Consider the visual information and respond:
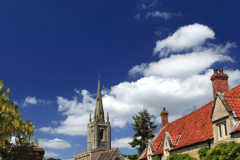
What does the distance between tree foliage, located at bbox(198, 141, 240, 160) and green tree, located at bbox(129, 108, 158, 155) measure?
28.7 m

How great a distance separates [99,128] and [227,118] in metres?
97.7

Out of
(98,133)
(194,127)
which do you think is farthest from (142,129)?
(98,133)

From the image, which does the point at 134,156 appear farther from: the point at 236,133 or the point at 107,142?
the point at 107,142

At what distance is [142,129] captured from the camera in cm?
4659

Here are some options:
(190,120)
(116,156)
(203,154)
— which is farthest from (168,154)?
(116,156)

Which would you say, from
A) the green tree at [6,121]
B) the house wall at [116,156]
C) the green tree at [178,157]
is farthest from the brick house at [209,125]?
the house wall at [116,156]

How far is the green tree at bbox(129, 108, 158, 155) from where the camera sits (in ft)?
152

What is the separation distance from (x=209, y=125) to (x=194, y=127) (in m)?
2.96

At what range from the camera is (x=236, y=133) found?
15055 mm

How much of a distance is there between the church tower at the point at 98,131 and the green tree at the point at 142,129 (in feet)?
207

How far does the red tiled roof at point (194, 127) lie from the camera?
65.1 feet

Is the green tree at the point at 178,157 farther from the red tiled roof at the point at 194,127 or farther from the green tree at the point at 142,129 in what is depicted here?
the green tree at the point at 142,129

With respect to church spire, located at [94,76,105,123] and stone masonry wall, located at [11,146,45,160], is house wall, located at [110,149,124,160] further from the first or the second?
stone masonry wall, located at [11,146,45,160]

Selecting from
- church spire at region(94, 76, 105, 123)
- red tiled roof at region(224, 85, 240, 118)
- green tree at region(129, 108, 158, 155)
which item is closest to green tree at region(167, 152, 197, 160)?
red tiled roof at region(224, 85, 240, 118)
